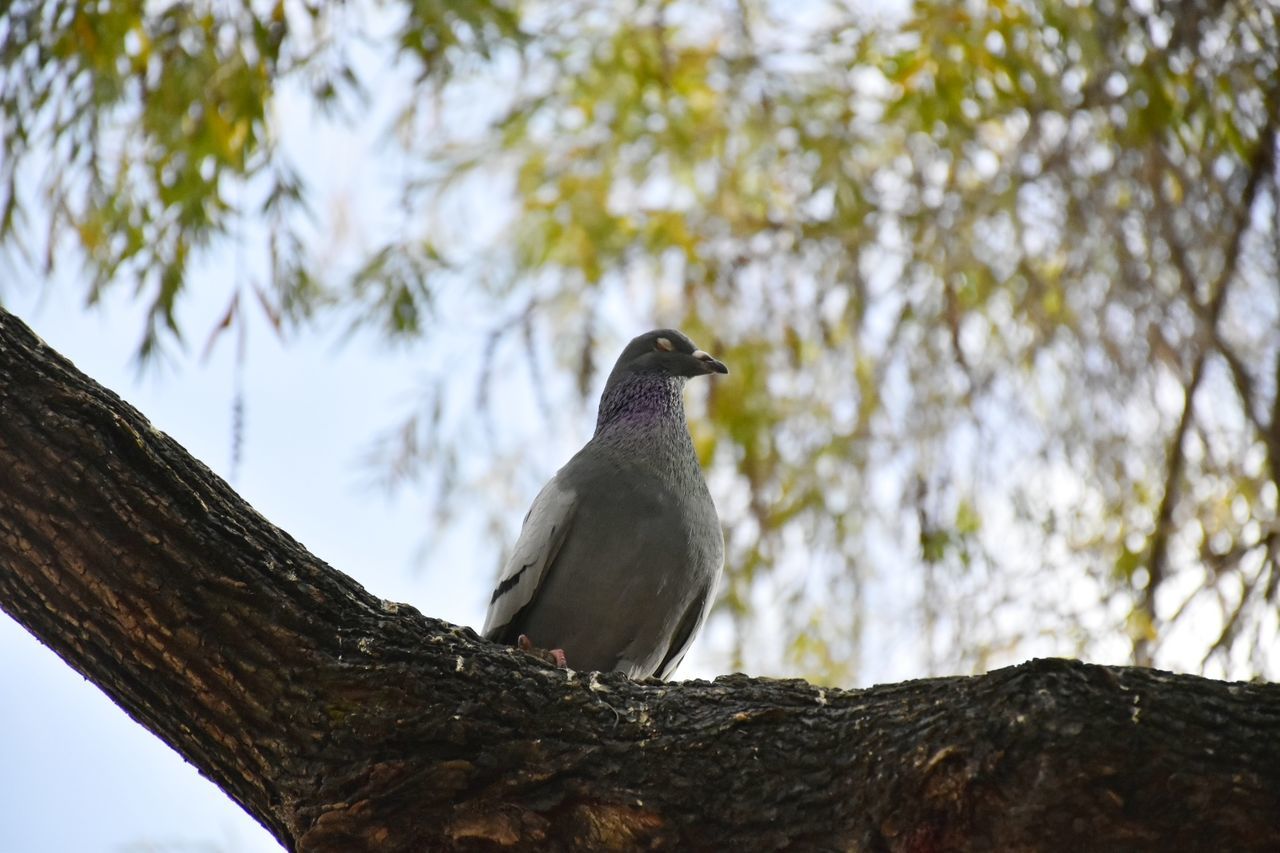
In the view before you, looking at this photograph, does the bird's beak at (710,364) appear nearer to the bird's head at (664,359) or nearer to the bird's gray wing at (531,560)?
the bird's head at (664,359)

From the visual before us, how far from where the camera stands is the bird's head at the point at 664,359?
4570 millimetres

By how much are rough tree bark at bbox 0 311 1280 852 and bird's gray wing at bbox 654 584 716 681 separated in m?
1.46

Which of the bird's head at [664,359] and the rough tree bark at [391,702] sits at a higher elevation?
the bird's head at [664,359]

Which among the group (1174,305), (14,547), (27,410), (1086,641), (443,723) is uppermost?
(1174,305)

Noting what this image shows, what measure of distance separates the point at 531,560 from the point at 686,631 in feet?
1.83

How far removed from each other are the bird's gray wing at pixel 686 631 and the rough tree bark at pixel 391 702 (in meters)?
1.46

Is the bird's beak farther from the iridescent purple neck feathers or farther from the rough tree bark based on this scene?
the rough tree bark

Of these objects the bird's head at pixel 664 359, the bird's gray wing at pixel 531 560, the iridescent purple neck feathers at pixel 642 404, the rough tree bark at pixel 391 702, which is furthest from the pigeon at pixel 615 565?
the rough tree bark at pixel 391 702

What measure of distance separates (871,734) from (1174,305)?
2.88m

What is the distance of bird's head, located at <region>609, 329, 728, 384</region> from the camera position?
457 centimetres

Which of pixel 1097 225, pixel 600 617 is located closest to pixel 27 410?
pixel 600 617

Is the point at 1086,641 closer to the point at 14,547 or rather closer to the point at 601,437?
the point at 601,437

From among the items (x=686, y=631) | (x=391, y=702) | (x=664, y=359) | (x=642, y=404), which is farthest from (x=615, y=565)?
(x=391, y=702)

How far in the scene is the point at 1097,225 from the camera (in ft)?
16.3
